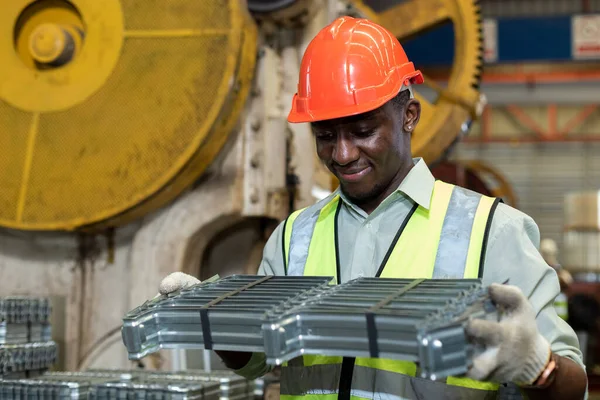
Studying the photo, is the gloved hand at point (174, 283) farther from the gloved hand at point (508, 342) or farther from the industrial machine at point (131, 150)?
the industrial machine at point (131, 150)

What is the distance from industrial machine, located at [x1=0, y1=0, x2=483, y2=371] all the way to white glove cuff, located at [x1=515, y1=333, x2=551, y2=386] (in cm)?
209

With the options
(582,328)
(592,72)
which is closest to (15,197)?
(582,328)

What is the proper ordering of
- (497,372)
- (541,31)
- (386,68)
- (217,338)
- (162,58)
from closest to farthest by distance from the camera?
1. (497,372)
2. (217,338)
3. (386,68)
4. (162,58)
5. (541,31)

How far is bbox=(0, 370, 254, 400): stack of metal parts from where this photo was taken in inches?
105

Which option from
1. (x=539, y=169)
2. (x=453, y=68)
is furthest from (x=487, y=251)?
(x=539, y=169)

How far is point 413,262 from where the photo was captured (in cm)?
185

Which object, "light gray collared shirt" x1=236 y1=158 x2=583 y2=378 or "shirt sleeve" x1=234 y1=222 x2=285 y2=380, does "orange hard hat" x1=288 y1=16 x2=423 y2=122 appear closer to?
"light gray collared shirt" x1=236 y1=158 x2=583 y2=378

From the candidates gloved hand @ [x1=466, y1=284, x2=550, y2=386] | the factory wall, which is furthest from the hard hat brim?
the factory wall

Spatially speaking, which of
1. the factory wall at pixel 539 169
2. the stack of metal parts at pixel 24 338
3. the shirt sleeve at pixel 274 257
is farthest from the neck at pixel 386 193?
the factory wall at pixel 539 169

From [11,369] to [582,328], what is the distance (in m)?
6.00

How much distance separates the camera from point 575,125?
15289 millimetres

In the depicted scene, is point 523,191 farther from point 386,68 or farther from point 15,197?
point 386,68

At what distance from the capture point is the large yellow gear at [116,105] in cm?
343

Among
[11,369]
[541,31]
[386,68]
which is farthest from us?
[541,31]
